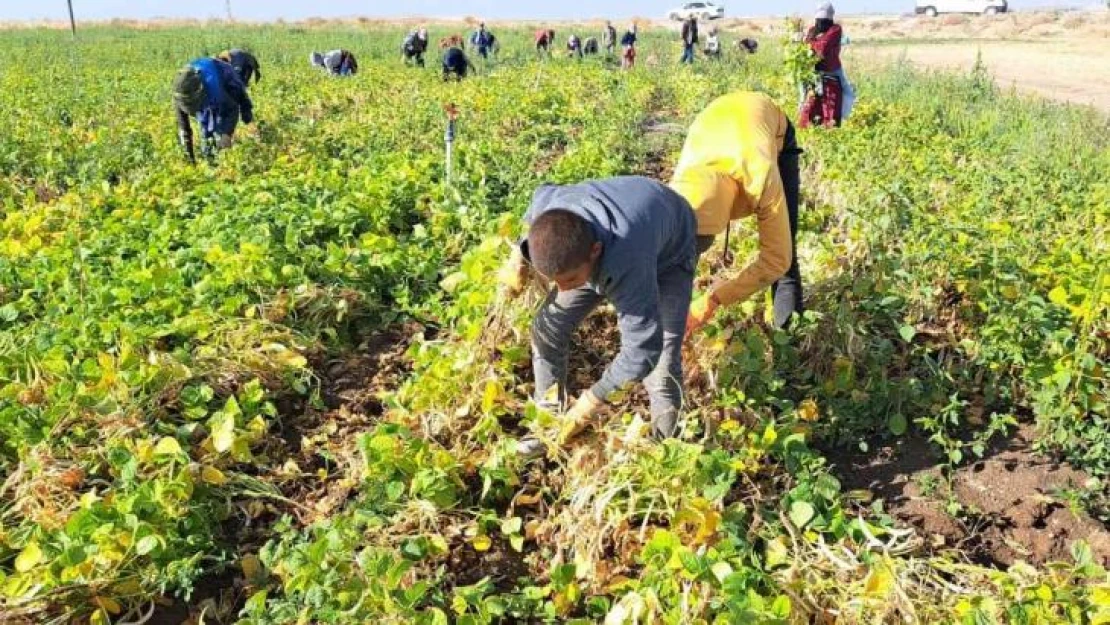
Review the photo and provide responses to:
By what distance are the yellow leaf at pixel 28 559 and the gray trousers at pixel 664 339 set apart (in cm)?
169

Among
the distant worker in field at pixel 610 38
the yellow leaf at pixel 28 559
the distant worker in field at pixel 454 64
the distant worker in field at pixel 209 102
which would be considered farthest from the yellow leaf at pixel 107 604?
the distant worker in field at pixel 610 38

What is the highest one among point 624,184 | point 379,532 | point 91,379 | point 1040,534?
point 624,184

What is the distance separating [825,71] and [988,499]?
5.55 metres

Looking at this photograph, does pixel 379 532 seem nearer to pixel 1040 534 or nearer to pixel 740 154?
pixel 740 154

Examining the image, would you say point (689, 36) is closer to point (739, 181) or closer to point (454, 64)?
point (454, 64)

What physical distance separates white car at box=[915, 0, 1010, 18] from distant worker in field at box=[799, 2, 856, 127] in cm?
4290

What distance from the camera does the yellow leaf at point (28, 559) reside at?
237 cm

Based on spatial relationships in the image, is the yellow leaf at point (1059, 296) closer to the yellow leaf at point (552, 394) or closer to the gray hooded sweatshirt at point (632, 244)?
the gray hooded sweatshirt at point (632, 244)

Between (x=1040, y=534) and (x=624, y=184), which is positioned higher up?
(x=624, y=184)

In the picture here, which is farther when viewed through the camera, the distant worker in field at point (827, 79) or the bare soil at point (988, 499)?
the distant worker in field at point (827, 79)

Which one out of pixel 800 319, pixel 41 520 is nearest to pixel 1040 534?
pixel 800 319

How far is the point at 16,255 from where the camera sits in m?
4.75

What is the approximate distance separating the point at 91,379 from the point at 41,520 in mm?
747

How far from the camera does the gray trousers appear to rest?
287cm
